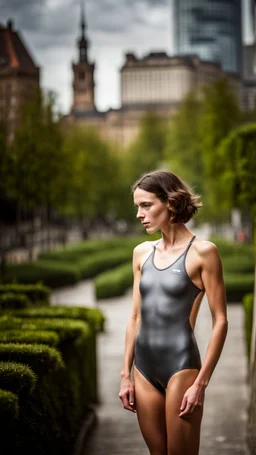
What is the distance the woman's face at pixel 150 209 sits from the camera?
3311 millimetres

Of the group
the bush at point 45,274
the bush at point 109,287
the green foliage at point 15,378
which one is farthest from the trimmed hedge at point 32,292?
the bush at point 45,274

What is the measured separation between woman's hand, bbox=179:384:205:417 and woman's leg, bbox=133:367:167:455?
0.12 metres

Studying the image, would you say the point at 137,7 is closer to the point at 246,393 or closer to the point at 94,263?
the point at 94,263

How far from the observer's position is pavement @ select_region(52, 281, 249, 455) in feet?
21.0

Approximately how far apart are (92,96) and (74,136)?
62001 millimetres

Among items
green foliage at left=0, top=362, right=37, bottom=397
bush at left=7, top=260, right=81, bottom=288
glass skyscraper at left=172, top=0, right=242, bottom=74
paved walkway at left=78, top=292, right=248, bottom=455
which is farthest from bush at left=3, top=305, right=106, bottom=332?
glass skyscraper at left=172, top=0, right=242, bottom=74

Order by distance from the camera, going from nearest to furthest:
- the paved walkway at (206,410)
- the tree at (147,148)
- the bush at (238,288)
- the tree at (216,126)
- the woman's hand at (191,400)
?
the woman's hand at (191,400), the paved walkway at (206,410), the bush at (238,288), the tree at (216,126), the tree at (147,148)

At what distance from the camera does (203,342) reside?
1261 centimetres

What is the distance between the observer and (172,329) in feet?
10.6

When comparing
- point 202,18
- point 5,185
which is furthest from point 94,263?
point 202,18

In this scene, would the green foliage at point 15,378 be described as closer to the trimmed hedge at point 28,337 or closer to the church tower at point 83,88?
the trimmed hedge at point 28,337

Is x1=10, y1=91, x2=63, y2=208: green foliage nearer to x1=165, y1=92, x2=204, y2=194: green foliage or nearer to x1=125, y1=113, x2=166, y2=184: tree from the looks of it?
x1=165, y1=92, x2=204, y2=194: green foliage

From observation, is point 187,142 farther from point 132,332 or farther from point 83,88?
point 83,88

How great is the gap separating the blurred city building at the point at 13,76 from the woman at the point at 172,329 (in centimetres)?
2062
